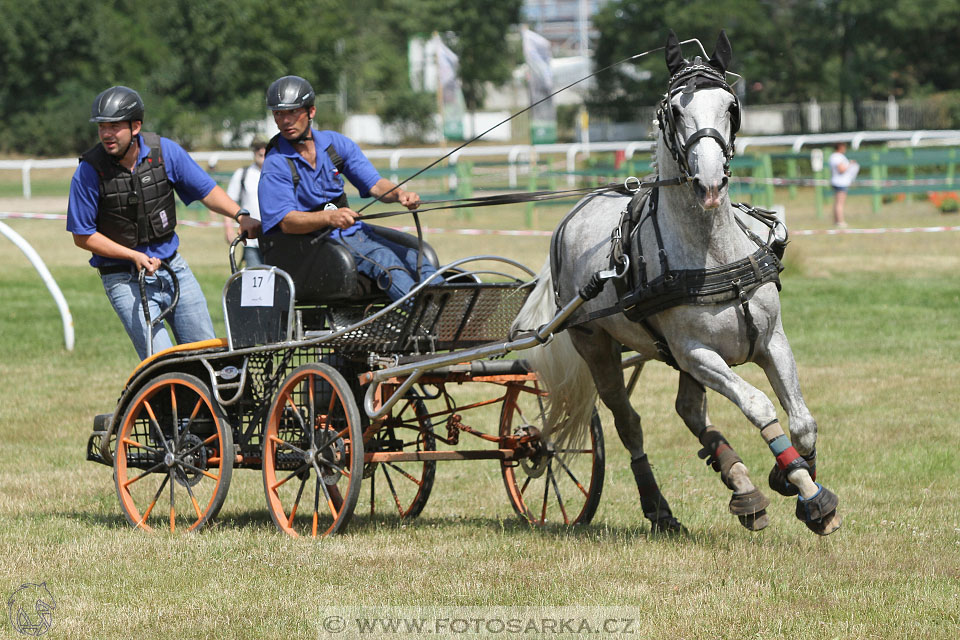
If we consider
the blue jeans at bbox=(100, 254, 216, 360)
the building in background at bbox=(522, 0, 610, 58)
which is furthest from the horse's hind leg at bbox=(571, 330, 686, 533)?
the building in background at bbox=(522, 0, 610, 58)

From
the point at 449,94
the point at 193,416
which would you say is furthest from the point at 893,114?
the point at 193,416

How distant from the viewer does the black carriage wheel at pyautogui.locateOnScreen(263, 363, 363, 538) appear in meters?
5.99

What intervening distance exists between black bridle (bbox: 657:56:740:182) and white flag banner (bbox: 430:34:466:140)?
91.2 feet

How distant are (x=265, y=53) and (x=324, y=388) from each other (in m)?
58.1

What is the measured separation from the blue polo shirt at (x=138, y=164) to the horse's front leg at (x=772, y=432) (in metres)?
2.92

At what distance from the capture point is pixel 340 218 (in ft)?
20.4

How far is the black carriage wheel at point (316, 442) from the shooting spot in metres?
5.99

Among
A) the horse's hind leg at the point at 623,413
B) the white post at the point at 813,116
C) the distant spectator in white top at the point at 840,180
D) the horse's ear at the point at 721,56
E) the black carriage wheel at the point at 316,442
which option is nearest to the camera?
the horse's ear at the point at 721,56

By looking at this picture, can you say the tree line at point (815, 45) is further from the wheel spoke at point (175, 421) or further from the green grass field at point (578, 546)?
the wheel spoke at point (175, 421)

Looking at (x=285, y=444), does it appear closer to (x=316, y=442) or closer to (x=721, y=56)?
(x=316, y=442)

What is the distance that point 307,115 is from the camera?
6504mm

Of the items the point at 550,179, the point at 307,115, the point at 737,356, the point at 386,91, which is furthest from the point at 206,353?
the point at 386,91

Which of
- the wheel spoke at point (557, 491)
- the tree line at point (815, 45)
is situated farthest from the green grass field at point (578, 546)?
the tree line at point (815, 45)

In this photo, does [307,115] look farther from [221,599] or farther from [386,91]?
[386,91]
